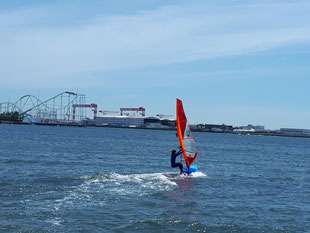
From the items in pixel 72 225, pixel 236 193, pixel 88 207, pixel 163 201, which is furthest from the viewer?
pixel 236 193

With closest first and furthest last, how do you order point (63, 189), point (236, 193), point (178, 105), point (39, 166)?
point (63, 189) → point (236, 193) → point (178, 105) → point (39, 166)

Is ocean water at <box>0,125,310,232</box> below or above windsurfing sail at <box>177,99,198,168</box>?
below

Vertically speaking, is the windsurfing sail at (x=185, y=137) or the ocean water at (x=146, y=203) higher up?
the windsurfing sail at (x=185, y=137)

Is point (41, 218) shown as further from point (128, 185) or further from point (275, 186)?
point (275, 186)

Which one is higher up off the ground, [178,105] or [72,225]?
[178,105]

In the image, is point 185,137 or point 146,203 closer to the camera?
point 146,203

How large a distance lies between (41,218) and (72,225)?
138 cm

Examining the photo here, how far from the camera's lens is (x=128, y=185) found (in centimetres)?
2291

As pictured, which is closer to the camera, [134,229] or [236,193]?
[134,229]

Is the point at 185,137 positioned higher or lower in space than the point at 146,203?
higher

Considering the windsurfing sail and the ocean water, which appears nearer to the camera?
the ocean water

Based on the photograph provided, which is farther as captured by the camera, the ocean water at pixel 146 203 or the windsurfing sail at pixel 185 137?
the windsurfing sail at pixel 185 137

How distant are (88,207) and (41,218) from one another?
239 centimetres

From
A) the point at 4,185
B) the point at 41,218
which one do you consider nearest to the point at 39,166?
the point at 4,185
